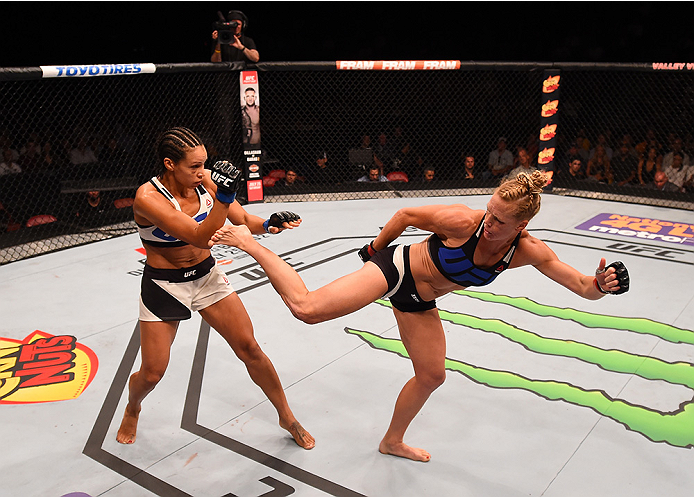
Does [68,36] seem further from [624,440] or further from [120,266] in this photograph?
[624,440]

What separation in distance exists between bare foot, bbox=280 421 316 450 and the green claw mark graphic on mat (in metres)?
0.97

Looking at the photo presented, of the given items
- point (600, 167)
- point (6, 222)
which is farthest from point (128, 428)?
point (600, 167)

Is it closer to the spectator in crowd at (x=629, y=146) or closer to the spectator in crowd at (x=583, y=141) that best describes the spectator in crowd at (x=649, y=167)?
the spectator in crowd at (x=629, y=146)

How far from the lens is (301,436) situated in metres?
2.75

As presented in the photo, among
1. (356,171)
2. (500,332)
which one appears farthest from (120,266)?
(356,171)

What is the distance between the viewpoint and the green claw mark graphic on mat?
115 inches

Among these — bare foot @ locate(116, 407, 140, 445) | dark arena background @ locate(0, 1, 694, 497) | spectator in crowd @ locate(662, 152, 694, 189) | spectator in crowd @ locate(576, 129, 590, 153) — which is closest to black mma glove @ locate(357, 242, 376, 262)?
dark arena background @ locate(0, 1, 694, 497)

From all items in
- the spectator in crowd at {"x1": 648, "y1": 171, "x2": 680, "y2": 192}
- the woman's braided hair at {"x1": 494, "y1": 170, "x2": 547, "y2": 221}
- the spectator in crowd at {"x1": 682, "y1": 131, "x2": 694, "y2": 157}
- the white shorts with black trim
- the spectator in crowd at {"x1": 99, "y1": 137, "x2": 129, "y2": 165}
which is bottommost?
the spectator in crowd at {"x1": 648, "y1": 171, "x2": 680, "y2": 192}

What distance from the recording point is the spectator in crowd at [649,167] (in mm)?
7229

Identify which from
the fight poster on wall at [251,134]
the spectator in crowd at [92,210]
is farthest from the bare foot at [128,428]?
the fight poster on wall at [251,134]

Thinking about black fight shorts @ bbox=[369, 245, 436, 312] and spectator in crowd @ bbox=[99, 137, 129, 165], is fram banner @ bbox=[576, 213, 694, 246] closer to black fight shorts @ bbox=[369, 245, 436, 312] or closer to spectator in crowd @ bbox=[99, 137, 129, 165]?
black fight shorts @ bbox=[369, 245, 436, 312]

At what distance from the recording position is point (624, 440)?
2.79m

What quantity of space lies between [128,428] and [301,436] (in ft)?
2.58

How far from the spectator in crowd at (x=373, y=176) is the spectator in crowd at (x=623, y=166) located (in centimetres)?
286
